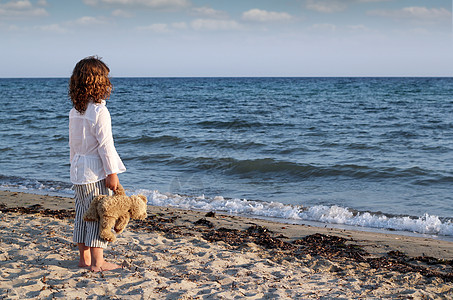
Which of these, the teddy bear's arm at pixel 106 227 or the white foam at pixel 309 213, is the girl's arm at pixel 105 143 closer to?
the teddy bear's arm at pixel 106 227

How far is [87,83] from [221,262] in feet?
7.19

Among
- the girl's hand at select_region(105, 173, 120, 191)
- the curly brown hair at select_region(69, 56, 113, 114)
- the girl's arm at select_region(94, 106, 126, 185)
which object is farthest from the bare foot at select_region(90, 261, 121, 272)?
the curly brown hair at select_region(69, 56, 113, 114)

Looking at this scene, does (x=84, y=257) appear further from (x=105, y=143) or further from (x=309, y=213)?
(x=309, y=213)

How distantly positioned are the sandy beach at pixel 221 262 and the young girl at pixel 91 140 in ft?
1.68

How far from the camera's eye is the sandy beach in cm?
354

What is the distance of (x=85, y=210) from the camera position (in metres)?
3.61

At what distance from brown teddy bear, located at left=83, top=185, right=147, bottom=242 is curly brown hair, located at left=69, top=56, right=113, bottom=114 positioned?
754 mm

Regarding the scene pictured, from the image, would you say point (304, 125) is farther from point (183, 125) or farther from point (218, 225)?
point (218, 225)

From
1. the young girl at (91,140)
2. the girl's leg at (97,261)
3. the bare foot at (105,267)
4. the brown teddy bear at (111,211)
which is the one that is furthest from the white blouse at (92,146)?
the bare foot at (105,267)

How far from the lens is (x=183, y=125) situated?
1858cm

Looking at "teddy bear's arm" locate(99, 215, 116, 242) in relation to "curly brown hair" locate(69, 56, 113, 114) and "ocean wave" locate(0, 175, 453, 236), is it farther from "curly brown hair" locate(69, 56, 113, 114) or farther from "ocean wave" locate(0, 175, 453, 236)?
"ocean wave" locate(0, 175, 453, 236)

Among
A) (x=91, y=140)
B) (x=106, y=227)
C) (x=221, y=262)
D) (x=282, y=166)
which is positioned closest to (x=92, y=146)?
(x=91, y=140)

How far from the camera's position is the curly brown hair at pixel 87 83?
3.38 metres

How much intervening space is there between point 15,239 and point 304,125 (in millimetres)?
14410
